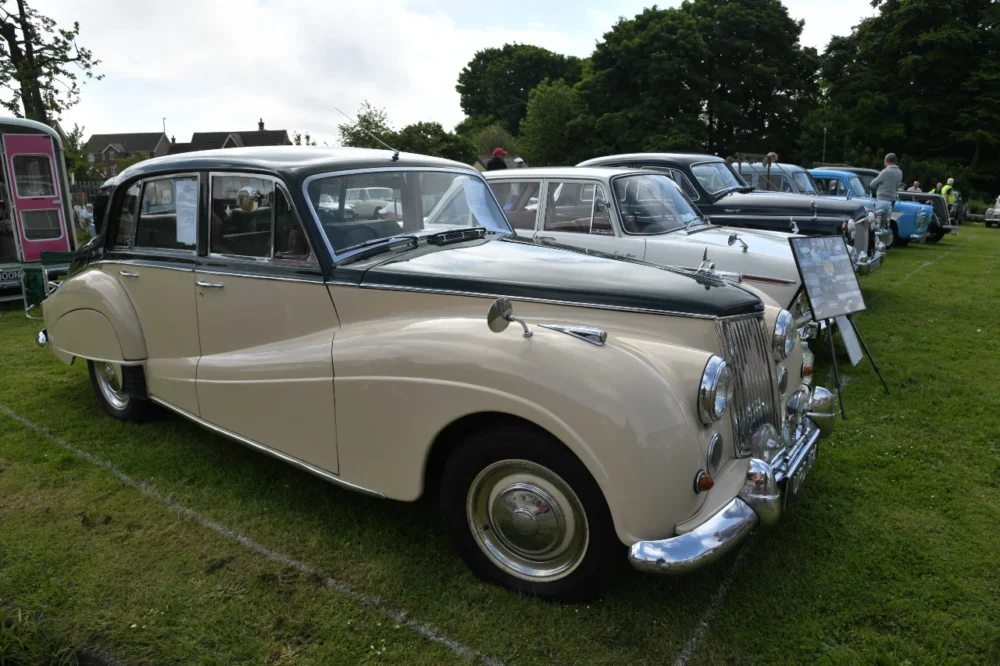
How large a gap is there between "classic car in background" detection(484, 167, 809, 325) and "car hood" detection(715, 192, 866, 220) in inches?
89.1

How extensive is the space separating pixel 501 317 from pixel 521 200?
4.13 metres

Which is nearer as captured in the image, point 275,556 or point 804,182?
point 275,556

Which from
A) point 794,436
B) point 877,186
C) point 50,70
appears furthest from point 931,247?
point 50,70

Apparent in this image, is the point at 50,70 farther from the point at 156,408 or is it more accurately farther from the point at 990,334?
the point at 990,334

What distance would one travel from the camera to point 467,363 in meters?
2.64

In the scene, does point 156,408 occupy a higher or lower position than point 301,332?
lower

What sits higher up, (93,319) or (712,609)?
(93,319)

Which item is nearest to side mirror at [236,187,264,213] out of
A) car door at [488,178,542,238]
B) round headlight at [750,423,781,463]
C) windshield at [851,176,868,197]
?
round headlight at [750,423,781,463]

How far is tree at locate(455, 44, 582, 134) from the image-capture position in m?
67.3

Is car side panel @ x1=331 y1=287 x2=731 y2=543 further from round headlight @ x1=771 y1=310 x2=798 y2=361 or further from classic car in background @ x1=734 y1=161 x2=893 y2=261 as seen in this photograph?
classic car in background @ x1=734 y1=161 x2=893 y2=261

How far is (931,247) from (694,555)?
17.7 m

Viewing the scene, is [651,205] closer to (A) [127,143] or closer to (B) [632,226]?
(B) [632,226]

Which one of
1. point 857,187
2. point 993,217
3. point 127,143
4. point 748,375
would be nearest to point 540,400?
point 748,375

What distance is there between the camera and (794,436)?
329cm
